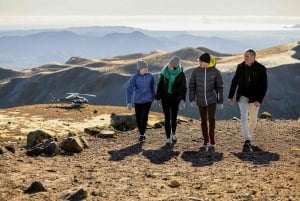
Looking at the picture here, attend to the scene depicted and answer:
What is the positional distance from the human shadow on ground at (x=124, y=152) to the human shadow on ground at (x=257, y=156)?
3341mm

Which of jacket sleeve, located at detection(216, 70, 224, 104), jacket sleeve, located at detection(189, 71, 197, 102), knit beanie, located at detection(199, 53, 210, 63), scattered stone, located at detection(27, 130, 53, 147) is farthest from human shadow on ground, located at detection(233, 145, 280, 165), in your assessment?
scattered stone, located at detection(27, 130, 53, 147)

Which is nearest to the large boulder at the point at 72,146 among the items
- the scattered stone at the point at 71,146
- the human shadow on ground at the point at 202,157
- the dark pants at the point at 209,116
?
the scattered stone at the point at 71,146

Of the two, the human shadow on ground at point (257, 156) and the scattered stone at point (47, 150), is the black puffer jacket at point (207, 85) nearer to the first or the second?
the human shadow on ground at point (257, 156)

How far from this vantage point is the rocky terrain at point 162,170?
33.9 ft

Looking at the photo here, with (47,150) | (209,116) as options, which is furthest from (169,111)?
(47,150)

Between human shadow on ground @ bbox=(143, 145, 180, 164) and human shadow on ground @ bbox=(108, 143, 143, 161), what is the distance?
1.44 feet

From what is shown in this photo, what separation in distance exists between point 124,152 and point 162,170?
326cm

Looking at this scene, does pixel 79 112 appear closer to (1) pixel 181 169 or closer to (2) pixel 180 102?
(2) pixel 180 102

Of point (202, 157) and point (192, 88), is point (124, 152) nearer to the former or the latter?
point (202, 157)

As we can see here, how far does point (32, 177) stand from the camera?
12.4 m

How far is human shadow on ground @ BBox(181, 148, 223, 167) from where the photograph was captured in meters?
13.8

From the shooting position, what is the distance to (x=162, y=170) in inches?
509

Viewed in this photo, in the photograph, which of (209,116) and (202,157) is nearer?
(202,157)

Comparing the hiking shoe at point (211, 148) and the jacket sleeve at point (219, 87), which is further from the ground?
the jacket sleeve at point (219, 87)
